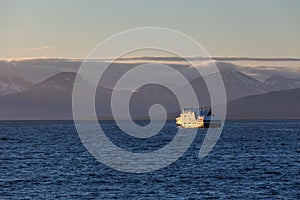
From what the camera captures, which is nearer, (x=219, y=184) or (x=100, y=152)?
(x=219, y=184)

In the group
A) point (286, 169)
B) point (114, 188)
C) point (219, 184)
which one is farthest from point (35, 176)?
point (286, 169)

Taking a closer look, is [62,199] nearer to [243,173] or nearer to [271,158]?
[243,173]

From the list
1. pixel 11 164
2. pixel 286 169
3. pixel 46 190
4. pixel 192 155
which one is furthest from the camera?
pixel 192 155

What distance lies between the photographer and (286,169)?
85.6m

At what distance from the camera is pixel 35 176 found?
254 feet

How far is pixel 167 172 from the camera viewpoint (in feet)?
267

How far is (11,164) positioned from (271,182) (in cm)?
3633

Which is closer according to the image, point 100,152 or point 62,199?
point 62,199

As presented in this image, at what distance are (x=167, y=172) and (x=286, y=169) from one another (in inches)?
576

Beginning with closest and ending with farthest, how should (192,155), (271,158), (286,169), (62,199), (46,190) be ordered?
1. (62,199)
2. (46,190)
3. (286,169)
4. (271,158)
5. (192,155)

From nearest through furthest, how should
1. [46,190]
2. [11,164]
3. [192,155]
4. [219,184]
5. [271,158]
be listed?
[46,190]
[219,184]
[11,164]
[271,158]
[192,155]

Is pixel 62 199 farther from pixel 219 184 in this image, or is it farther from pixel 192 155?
pixel 192 155

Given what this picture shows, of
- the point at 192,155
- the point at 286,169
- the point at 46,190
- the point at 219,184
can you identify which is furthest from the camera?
the point at 192,155

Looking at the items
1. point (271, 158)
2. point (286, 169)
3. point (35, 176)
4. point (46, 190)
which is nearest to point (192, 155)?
point (271, 158)
